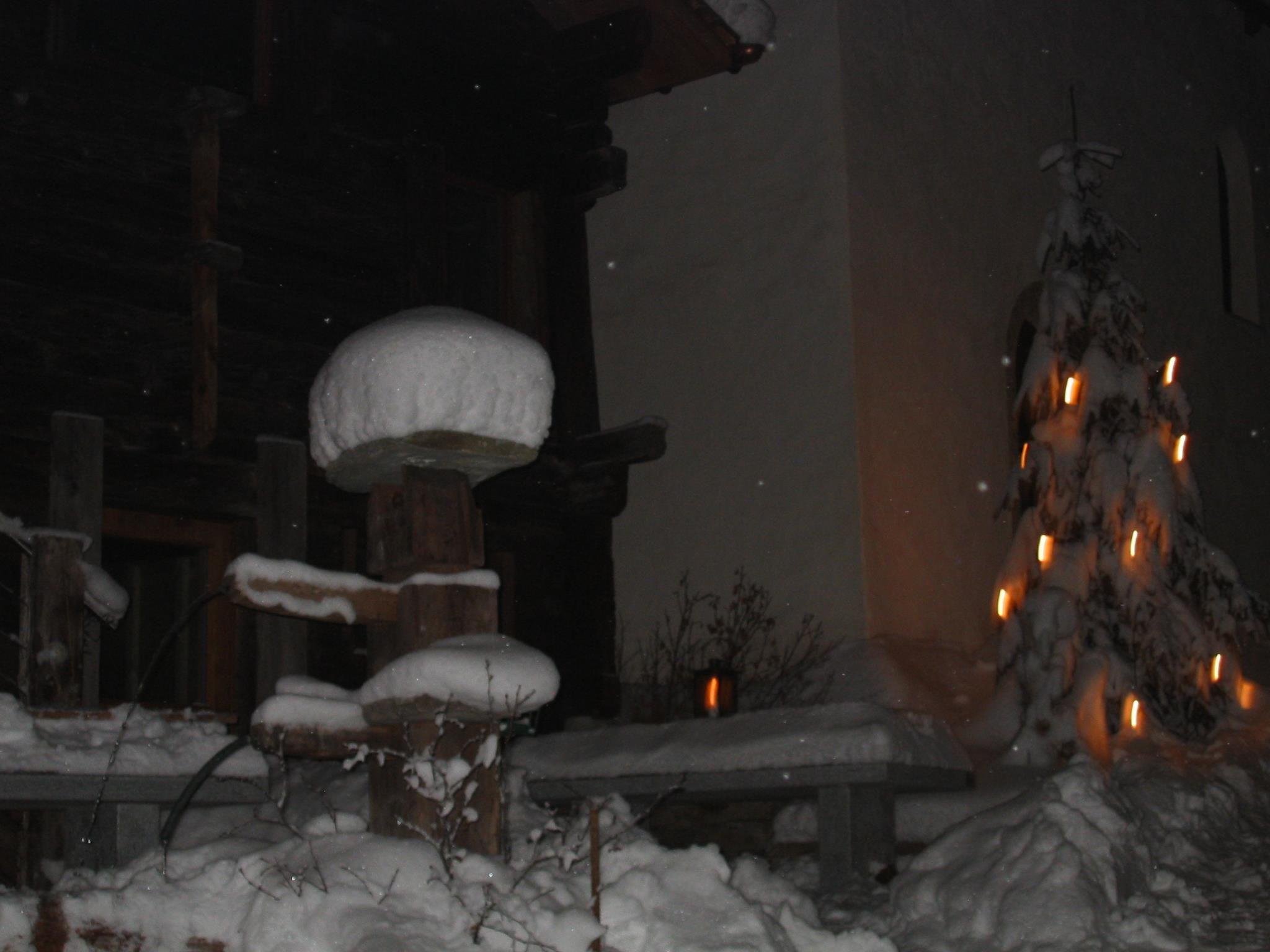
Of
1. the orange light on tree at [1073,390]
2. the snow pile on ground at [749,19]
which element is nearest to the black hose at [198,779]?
the orange light on tree at [1073,390]

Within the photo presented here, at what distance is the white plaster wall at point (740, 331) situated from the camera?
1042cm

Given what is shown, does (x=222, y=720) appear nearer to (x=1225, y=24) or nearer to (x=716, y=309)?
(x=716, y=309)

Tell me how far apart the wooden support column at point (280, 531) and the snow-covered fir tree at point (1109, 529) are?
406 cm

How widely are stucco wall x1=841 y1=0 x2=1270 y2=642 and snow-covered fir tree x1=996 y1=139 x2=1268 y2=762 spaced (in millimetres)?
891

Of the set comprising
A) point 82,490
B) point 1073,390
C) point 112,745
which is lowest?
point 112,745

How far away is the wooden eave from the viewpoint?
1048cm

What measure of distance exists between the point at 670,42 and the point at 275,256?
131 inches

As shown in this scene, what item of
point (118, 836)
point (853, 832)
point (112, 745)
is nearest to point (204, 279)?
point (112, 745)

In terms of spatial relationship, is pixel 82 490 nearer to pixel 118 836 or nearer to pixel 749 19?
pixel 118 836

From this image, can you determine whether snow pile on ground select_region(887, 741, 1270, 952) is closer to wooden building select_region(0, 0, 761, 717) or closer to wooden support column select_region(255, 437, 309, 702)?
wooden support column select_region(255, 437, 309, 702)

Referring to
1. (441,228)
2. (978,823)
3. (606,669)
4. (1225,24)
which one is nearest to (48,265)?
(441,228)

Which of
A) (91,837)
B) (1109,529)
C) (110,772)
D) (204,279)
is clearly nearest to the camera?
(110,772)

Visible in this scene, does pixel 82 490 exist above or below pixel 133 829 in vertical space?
above

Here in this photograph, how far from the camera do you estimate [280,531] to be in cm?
876
